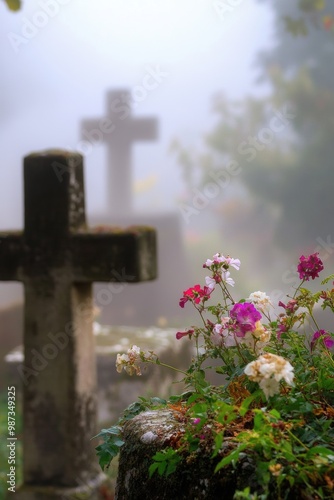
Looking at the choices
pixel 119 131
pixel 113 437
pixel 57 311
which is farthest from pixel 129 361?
pixel 119 131

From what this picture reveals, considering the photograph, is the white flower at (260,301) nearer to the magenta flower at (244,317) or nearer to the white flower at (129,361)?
the magenta flower at (244,317)

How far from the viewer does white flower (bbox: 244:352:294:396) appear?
1.25 m

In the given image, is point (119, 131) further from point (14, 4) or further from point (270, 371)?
point (270, 371)

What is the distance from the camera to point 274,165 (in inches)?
624

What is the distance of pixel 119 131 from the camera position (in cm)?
1542

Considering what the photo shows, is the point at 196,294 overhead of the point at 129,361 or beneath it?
overhead

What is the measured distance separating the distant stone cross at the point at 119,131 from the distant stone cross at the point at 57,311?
380 inches

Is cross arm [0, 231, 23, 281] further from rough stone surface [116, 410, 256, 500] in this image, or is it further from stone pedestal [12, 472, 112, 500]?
rough stone surface [116, 410, 256, 500]

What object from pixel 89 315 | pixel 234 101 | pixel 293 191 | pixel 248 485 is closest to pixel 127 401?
pixel 89 315

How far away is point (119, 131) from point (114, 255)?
12000 mm

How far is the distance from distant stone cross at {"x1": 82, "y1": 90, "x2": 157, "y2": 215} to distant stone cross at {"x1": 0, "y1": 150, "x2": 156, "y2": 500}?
31.7 ft

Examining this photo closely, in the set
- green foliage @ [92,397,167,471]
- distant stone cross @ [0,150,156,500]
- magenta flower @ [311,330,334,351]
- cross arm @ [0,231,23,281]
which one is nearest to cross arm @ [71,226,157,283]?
distant stone cross @ [0,150,156,500]

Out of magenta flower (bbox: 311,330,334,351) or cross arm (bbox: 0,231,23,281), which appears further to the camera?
cross arm (bbox: 0,231,23,281)

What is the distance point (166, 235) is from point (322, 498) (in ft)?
55.1
